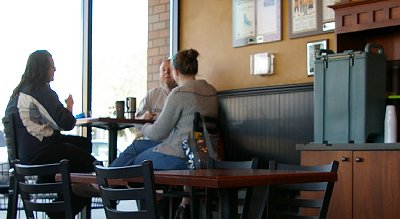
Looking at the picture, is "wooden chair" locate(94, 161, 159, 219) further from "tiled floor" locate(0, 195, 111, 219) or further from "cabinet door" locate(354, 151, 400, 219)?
"tiled floor" locate(0, 195, 111, 219)

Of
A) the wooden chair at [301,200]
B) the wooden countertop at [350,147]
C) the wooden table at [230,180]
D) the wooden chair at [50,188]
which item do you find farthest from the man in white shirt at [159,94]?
the wooden table at [230,180]

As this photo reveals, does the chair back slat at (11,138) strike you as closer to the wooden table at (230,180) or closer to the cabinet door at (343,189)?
the wooden table at (230,180)

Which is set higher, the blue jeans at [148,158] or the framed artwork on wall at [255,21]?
the framed artwork on wall at [255,21]

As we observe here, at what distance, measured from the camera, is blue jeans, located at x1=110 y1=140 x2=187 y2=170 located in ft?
13.4

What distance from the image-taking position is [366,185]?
3.71m

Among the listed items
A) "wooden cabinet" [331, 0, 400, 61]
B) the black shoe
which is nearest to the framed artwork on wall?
"wooden cabinet" [331, 0, 400, 61]

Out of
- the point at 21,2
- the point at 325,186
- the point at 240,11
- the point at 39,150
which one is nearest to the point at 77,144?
the point at 39,150

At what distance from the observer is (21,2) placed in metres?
5.14

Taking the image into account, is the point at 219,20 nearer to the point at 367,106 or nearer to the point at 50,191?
the point at 367,106

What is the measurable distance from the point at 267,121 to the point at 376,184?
133 centimetres

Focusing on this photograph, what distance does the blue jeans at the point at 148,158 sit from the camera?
4086mm

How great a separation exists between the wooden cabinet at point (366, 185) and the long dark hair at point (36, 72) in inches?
77.2

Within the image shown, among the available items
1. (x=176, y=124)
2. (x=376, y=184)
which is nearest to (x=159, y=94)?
(x=176, y=124)

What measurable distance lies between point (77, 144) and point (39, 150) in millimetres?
507
